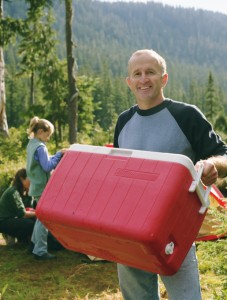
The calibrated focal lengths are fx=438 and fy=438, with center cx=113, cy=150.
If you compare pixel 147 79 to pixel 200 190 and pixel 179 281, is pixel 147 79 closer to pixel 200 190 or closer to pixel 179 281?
pixel 200 190

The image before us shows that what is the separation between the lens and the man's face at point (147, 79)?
2260 millimetres

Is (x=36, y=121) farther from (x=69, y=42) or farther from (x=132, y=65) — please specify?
(x=69, y=42)

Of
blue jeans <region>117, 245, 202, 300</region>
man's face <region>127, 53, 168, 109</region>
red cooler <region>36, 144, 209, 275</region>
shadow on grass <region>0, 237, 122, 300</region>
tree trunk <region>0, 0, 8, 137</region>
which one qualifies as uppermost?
man's face <region>127, 53, 168, 109</region>

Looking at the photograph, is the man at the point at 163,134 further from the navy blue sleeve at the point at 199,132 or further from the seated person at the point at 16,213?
the seated person at the point at 16,213

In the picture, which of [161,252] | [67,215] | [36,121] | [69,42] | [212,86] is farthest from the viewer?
[212,86]

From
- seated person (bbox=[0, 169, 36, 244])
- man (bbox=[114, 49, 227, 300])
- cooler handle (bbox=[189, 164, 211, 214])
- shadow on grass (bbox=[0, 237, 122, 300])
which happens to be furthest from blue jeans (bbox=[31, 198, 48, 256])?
cooler handle (bbox=[189, 164, 211, 214])

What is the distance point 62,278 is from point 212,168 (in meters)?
3.42

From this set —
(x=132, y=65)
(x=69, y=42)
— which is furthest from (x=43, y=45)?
(x=132, y=65)

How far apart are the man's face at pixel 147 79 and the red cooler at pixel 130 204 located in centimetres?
42

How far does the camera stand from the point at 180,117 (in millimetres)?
2219

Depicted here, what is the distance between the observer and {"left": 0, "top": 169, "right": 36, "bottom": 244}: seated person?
18.8 feet

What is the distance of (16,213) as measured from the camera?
5820 mm

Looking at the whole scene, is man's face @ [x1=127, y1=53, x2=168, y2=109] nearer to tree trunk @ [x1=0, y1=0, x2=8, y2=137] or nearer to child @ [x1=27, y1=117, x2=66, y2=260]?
child @ [x1=27, y1=117, x2=66, y2=260]

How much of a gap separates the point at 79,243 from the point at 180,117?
817 millimetres
